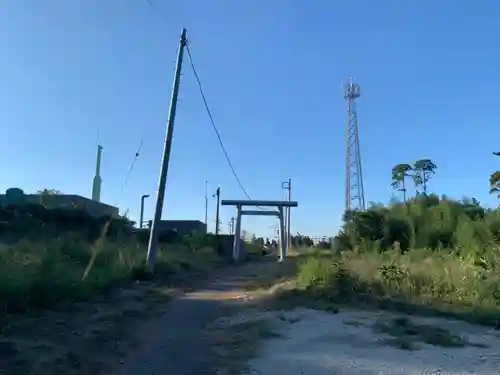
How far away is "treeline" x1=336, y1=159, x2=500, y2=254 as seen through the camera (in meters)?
18.2

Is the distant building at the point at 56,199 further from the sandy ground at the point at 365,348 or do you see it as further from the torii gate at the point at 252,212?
the sandy ground at the point at 365,348

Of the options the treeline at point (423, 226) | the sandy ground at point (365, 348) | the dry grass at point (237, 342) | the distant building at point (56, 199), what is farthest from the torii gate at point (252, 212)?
the dry grass at point (237, 342)

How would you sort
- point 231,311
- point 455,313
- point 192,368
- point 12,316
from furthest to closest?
point 231,311 → point 455,313 → point 12,316 → point 192,368

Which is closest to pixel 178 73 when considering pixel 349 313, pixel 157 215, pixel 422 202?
pixel 157 215

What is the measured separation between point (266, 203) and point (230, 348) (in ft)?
110

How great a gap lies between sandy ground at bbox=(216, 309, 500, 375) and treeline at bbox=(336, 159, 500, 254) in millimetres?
7566

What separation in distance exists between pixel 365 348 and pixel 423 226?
14.5 m

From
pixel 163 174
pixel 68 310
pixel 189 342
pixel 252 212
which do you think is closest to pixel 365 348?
pixel 189 342

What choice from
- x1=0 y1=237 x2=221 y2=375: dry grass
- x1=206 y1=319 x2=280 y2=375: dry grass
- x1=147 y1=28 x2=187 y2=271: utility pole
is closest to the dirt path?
x1=206 y1=319 x2=280 y2=375: dry grass

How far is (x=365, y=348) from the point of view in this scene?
301 inches

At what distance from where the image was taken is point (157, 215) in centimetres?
1867

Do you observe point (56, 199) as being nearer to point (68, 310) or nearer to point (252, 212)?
point (252, 212)

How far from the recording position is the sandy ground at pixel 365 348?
21.3 feet

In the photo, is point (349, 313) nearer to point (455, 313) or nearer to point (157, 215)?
point (455, 313)
